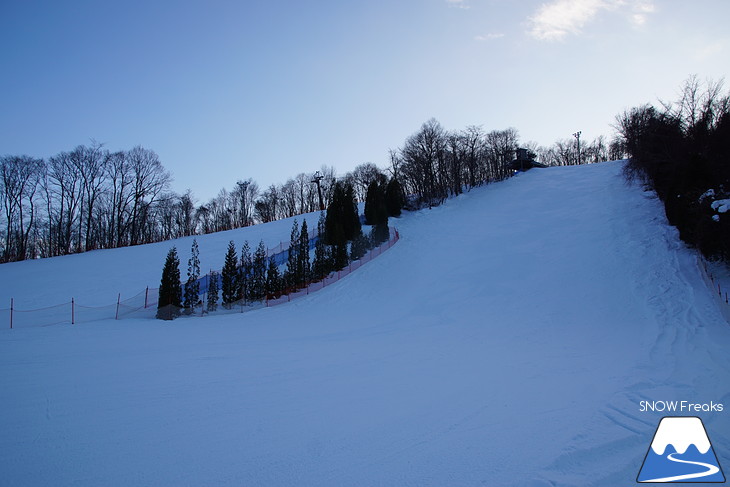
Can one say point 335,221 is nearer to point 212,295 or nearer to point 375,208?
point 375,208

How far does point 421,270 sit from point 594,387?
13541 mm

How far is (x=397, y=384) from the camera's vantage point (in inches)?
251

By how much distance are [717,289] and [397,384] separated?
10.8 metres

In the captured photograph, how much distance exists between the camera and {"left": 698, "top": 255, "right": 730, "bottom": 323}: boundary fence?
9.38 m

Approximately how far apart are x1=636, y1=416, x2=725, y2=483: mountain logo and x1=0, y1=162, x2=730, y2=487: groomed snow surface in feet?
0.41

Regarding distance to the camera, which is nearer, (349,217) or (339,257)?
(339,257)

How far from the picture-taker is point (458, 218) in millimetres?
28922

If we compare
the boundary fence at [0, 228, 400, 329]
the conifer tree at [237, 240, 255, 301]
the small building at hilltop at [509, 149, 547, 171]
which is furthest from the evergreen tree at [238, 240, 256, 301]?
the small building at hilltop at [509, 149, 547, 171]

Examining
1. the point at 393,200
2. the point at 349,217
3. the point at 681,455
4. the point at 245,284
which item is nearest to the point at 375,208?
the point at 349,217

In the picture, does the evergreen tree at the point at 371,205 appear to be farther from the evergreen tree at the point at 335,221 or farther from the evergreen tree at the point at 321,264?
the evergreen tree at the point at 321,264

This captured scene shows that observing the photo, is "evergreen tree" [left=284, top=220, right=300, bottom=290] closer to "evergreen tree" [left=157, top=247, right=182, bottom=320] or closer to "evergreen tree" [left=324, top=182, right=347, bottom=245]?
"evergreen tree" [left=324, top=182, right=347, bottom=245]

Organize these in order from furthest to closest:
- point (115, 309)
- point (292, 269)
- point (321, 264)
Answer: point (321, 264) → point (292, 269) → point (115, 309)

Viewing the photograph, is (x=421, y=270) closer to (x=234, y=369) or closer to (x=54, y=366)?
(x=234, y=369)

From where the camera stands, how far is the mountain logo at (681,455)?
344 centimetres
